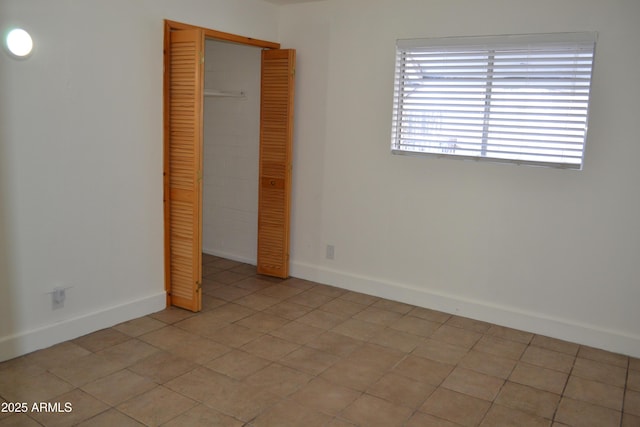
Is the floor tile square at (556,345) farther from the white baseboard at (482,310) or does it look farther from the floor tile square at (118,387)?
the floor tile square at (118,387)

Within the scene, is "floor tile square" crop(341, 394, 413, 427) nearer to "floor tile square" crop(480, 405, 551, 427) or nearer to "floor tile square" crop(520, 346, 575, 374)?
"floor tile square" crop(480, 405, 551, 427)

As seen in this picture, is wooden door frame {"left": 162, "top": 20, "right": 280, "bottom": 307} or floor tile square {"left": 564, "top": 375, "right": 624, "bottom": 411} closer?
floor tile square {"left": 564, "top": 375, "right": 624, "bottom": 411}

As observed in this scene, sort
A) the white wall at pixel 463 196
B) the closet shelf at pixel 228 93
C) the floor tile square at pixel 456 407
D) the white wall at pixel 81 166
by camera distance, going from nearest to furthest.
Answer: the floor tile square at pixel 456 407
the white wall at pixel 81 166
the white wall at pixel 463 196
the closet shelf at pixel 228 93

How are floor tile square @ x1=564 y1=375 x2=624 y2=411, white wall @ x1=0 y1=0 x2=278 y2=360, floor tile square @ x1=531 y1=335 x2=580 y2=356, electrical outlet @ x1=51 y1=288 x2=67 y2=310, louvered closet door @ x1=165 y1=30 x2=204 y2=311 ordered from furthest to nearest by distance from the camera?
louvered closet door @ x1=165 y1=30 x2=204 y2=311 < floor tile square @ x1=531 y1=335 x2=580 y2=356 < electrical outlet @ x1=51 y1=288 x2=67 y2=310 < white wall @ x1=0 y1=0 x2=278 y2=360 < floor tile square @ x1=564 y1=375 x2=624 y2=411

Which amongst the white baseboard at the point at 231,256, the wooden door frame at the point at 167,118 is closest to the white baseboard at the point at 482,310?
the white baseboard at the point at 231,256

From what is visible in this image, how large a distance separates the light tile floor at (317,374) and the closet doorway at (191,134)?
0.35 metres

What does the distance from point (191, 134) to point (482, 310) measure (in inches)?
95.8

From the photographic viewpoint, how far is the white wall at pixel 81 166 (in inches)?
116

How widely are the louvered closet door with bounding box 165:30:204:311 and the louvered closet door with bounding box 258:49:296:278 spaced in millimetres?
1008

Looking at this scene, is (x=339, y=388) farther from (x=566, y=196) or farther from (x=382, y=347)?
(x=566, y=196)

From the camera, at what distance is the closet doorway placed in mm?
3611

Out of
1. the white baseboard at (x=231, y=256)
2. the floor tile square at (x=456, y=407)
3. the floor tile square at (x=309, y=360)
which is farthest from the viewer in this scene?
the white baseboard at (x=231, y=256)

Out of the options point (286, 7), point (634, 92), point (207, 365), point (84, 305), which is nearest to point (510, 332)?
point (634, 92)

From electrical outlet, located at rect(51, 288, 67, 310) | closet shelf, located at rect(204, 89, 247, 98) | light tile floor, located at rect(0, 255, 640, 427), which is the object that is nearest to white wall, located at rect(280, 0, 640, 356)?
light tile floor, located at rect(0, 255, 640, 427)
